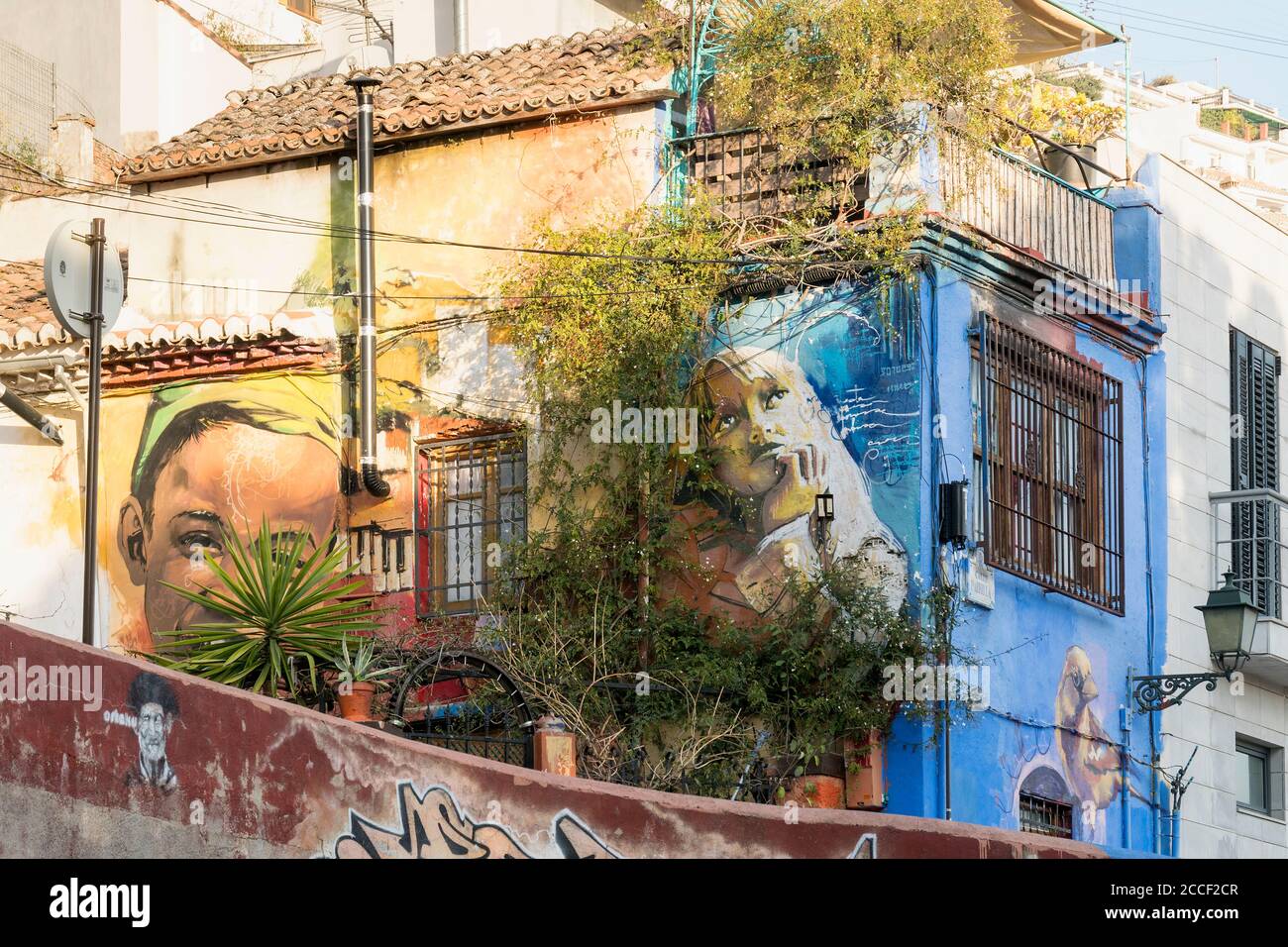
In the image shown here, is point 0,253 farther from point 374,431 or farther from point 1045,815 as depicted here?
point 1045,815

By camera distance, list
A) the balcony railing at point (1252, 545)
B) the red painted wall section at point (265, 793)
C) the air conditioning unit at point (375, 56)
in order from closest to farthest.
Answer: the red painted wall section at point (265, 793) < the balcony railing at point (1252, 545) < the air conditioning unit at point (375, 56)

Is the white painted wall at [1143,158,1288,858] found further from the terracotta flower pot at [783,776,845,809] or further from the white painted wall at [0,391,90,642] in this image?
the white painted wall at [0,391,90,642]

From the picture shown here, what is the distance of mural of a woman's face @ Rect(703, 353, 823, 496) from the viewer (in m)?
15.8

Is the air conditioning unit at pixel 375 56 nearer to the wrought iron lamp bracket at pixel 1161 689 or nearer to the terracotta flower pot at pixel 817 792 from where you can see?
the wrought iron lamp bracket at pixel 1161 689

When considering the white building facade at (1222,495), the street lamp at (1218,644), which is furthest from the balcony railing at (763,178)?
the street lamp at (1218,644)

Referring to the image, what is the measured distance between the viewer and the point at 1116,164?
1830 cm

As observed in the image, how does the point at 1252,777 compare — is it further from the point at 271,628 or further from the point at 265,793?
the point at 265,793

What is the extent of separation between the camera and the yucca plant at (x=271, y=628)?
1544cm

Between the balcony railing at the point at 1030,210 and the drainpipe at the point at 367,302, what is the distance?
4.87 metres

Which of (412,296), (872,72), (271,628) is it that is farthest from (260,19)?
(271,628)

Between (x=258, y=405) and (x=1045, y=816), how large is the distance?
7.44 meters

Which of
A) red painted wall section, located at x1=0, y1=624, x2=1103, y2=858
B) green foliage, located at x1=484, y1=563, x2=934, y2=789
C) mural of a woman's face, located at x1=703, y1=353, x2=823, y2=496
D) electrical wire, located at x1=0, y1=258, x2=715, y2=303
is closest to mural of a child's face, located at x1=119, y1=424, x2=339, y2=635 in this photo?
electrical wire, located at x1=0, y1=258, x2=715, y2=303

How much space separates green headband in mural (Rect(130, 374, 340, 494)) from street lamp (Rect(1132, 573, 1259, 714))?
710cm

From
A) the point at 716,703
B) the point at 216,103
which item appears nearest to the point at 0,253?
the point at 216,103
